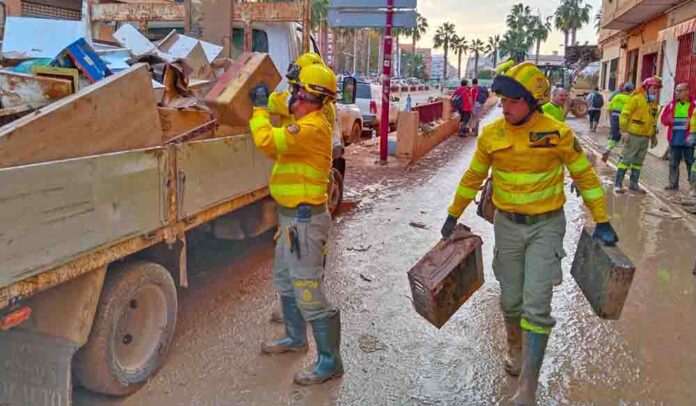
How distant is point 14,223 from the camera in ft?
7.80

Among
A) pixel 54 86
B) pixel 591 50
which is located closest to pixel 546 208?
pixel 54 86

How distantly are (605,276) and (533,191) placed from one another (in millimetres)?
551

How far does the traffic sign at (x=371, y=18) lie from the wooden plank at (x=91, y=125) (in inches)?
373

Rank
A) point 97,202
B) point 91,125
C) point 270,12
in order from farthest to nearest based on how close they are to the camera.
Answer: point 270,12
point 91,125
point 97,202

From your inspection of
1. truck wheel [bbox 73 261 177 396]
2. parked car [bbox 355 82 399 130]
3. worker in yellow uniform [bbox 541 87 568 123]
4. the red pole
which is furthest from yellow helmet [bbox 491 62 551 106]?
parked car [bbox 355 82 399 130]

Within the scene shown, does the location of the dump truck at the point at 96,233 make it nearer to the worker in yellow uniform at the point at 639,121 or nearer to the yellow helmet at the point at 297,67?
the yellow helmet at the point at 297,67

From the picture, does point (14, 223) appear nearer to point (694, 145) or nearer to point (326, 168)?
point (326, 168)

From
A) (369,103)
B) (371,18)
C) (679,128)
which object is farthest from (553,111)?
(369,103)

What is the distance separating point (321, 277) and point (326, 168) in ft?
1.99

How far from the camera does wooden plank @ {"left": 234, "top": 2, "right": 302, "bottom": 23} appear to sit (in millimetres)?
5875

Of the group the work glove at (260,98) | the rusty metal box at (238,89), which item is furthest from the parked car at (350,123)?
the work glove at (260,98)

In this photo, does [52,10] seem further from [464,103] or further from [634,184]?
[464,103]

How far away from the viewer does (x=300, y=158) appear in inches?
131

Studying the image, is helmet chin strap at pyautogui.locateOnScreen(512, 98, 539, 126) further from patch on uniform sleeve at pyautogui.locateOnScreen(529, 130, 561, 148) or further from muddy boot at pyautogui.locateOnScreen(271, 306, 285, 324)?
muddy boot at pyautogui.locateOnScreen(271, 306, 285, 324)
